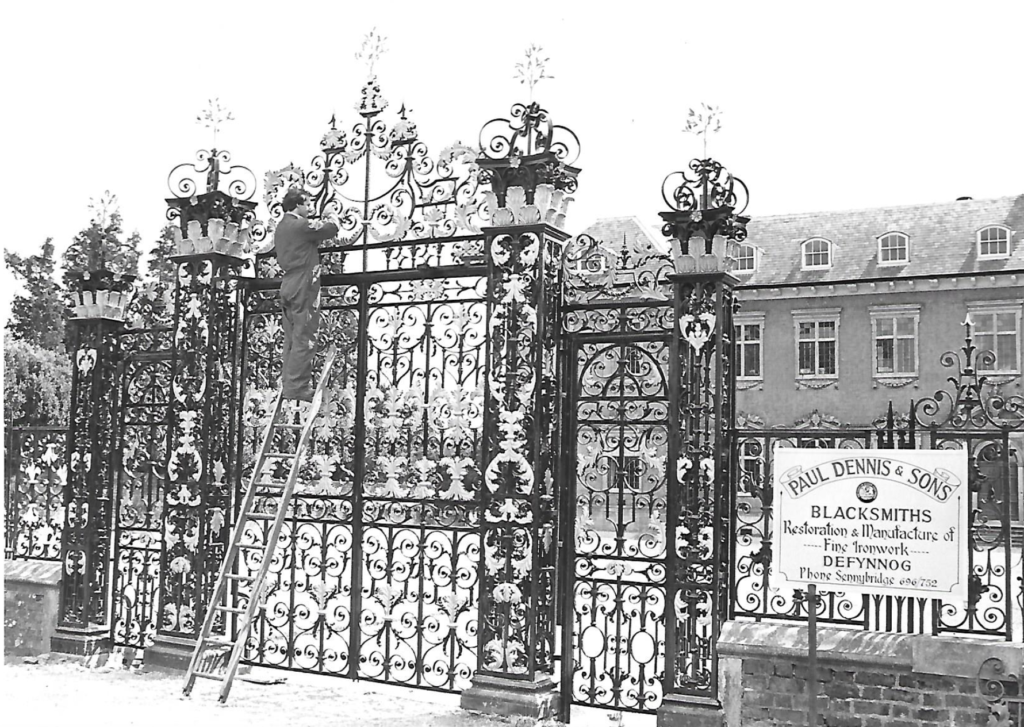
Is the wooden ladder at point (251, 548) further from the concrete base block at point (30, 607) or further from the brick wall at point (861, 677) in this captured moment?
the brick wall at point (861, 677)

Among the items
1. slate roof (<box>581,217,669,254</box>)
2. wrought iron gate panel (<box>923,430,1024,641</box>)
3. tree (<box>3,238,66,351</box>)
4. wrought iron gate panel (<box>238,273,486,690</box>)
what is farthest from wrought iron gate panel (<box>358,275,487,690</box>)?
tree (<box>3,238,66,351</box>)

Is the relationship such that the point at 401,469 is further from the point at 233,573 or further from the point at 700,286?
the point at 700,286

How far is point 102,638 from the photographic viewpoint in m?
8.91

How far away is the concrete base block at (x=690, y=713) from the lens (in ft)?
21.0

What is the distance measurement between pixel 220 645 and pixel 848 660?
15.6ft

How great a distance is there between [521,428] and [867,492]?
2.20 meters

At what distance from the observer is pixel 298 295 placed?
25.5ft

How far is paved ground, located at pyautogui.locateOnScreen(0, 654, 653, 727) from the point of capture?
22.4 ft

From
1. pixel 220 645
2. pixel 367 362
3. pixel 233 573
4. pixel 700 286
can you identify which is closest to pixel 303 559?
pixel 233 573

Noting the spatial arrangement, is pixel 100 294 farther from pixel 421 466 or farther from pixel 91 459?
pixel 421 466

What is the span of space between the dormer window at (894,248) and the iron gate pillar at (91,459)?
18.6 metres

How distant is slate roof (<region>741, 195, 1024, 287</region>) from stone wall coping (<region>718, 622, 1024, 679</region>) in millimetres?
17358

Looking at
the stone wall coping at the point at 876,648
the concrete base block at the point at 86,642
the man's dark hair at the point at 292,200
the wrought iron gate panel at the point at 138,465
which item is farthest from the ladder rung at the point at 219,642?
the stone wall coping at the point at 876,648

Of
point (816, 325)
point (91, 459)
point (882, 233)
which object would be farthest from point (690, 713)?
point (882, 233)
